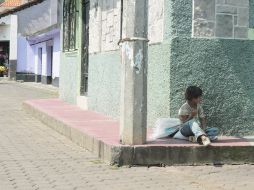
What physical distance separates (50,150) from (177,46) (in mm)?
2365

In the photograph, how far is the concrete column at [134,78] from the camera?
6.78m

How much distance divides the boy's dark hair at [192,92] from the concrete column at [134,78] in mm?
756

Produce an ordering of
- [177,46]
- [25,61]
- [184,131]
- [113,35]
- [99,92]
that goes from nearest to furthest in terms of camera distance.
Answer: [184,131], [177,46], [113,35], [99,92], [25,61]

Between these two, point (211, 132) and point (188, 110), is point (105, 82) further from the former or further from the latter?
point (211, 132)

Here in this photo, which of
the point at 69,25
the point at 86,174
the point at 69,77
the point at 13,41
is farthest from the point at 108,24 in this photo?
the point at 13,41

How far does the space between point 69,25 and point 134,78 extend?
7.63 meters

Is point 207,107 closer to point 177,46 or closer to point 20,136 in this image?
point 177,46

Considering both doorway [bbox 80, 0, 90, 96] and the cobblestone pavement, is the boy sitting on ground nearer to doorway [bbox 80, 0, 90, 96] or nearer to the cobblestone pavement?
the cobblestone pavement

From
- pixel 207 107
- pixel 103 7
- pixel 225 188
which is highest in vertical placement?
pixel 103 7

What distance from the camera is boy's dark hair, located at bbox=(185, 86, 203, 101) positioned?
728cm

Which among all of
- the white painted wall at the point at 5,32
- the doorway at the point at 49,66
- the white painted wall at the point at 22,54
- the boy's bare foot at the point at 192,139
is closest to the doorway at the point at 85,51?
the boy's bare foot at the point at 192,139

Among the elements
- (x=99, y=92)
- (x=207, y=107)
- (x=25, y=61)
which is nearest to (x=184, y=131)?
(x=207, y=107)

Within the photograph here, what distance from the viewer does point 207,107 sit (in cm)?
807

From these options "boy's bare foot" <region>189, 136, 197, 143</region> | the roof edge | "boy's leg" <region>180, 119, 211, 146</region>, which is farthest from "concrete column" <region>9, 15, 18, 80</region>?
"boy's bare foot" <region>189, 136, 197, 143</region>
